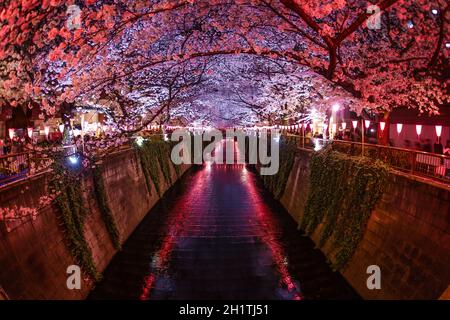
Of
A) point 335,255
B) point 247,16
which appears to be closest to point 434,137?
point 335,255

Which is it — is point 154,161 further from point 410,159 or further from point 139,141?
point 410,159

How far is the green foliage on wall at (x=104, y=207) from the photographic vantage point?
14.9m

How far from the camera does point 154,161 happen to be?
87.5 ft

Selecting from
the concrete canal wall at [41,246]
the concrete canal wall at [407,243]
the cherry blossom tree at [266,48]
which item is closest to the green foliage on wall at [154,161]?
the concrete canal wall at [41,246]

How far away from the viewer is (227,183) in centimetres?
3506

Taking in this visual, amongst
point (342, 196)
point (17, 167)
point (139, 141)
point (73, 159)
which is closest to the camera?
point (17, 167)

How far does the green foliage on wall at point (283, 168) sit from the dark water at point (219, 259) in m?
1.86

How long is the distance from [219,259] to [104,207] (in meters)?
4.94

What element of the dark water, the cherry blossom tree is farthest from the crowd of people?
the dark water

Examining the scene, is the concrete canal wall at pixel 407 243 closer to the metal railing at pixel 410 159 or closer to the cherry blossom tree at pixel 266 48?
the metal railing at pixel 410 159

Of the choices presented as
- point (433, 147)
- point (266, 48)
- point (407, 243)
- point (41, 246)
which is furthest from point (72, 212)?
point (433, 147)

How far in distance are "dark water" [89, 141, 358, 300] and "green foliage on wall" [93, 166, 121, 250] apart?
37.7 inches

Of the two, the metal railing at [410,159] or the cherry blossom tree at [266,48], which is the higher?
the cherry blossom tree at [266,48]
